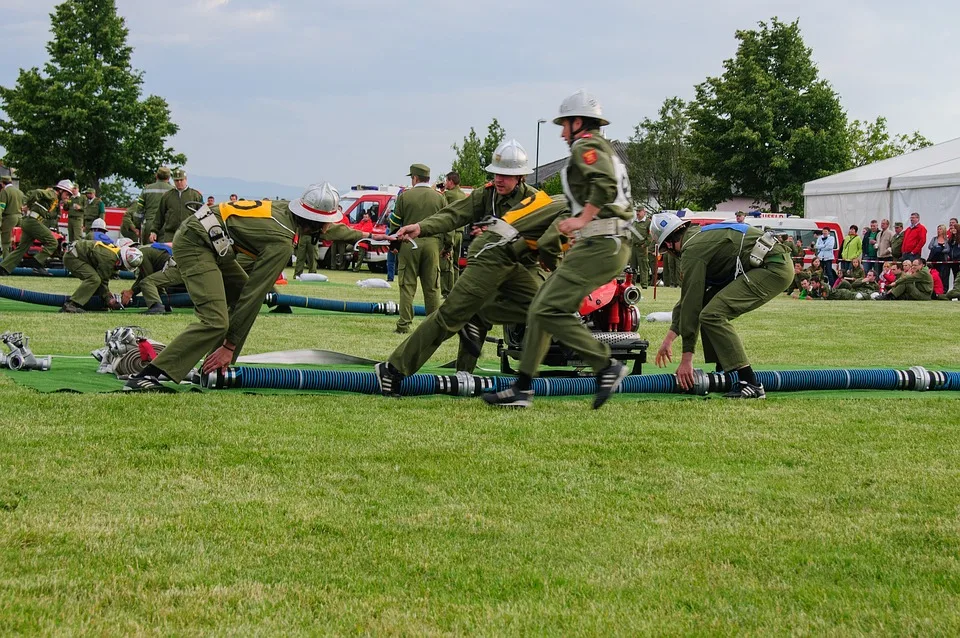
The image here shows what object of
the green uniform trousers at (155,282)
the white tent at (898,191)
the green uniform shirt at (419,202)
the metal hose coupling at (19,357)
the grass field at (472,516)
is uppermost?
the white tent at (898,191)

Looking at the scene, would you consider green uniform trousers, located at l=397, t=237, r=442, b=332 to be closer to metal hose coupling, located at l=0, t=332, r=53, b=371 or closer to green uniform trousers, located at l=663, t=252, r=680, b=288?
metal hose coupling, located at l=0, t=332, r=53, b=371

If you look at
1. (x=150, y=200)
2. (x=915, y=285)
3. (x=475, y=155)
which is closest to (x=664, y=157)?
(x=475, y=155)

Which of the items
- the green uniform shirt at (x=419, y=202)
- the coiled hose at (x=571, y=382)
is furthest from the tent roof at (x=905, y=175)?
the coiled hose at (x=571, y=382)

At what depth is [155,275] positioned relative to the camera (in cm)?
1474

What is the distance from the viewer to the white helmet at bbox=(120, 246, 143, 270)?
1484cm

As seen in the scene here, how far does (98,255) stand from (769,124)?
41926 mm

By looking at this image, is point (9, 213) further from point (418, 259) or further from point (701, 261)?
point (701, 261)

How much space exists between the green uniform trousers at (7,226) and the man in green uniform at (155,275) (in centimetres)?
913

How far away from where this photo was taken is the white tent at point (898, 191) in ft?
89.7

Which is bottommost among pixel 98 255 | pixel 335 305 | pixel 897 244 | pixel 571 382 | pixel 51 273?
pixel 571 382

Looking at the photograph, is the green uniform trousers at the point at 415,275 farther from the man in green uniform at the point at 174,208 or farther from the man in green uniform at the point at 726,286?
the man in green uniform at the point at 726,286

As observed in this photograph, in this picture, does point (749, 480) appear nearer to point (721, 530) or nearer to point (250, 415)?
point (721, 530)

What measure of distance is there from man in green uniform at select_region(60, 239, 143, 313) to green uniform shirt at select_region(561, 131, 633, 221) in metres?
9.14

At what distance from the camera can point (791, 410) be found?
8.20 m
